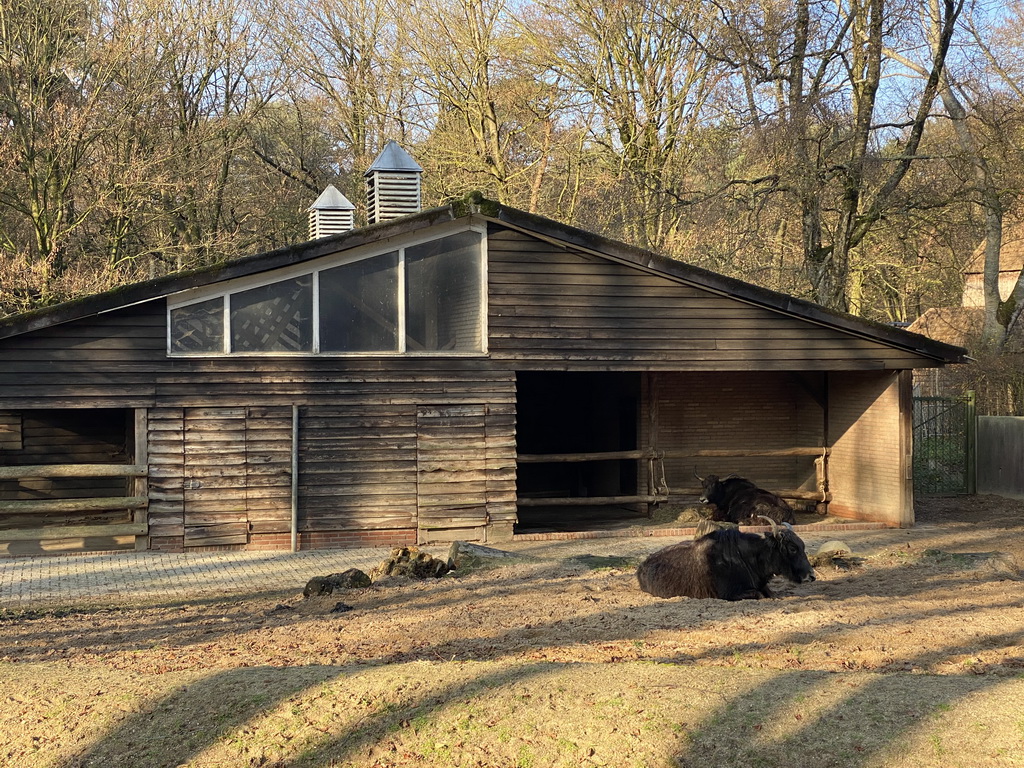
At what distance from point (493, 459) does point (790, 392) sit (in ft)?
22.5

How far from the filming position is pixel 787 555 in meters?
10.5

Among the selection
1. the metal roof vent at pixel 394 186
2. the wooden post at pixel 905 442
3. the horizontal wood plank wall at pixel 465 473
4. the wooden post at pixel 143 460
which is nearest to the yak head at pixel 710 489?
the wooden post at pixel 905 442

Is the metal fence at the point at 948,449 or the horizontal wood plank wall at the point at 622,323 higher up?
the horizontal wood plank wall at the point at 622,323

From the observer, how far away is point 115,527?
13867mm

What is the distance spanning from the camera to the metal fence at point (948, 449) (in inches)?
802

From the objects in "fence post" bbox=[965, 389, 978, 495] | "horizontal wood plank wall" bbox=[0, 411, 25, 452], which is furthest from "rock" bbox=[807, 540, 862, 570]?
"horizontal wood plank wall" bbox=[0, 411, 25, 452]

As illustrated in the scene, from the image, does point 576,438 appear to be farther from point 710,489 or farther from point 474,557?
point 474,557

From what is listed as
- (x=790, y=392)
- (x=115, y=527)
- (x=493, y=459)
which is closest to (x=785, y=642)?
(x=493, y=459)

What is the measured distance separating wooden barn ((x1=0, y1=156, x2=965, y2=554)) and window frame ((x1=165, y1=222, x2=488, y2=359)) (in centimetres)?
3

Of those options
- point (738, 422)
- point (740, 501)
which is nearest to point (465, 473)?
point (740, 501)

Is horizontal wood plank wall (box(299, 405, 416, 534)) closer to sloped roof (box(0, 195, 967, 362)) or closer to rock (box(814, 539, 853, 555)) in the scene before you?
sloped roof (box(0, 195, 967, 362))

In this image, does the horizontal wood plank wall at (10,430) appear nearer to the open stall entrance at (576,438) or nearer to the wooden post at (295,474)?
the wooden post at (295,474)

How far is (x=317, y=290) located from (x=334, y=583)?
16.1 ft

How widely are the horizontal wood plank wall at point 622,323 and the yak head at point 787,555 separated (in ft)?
16.4
